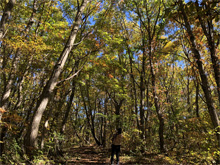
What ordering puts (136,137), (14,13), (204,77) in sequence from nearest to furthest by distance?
(204,77)
(14,13)
(136,137)

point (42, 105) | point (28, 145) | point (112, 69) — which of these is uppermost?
point (112, 69)

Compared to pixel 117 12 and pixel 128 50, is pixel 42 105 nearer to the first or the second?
pixel 128 50

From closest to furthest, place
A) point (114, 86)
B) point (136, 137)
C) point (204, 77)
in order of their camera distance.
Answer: point (204, 77)
point (136, 137)
point (114, 86)

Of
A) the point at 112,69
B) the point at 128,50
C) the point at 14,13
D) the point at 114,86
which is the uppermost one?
the point at 14,13

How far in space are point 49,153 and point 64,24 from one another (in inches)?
302

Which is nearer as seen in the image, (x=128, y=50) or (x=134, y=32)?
(x=128, y=50)

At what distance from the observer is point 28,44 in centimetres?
612

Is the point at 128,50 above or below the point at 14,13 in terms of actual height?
below

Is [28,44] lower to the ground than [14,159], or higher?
higher

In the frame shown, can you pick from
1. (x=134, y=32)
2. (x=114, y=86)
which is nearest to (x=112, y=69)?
(x=114, y=86)

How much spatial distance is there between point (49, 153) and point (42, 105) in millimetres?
4088

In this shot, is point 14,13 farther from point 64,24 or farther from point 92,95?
point 92,95

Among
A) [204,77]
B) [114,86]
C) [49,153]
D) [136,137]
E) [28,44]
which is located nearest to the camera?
[204,77]

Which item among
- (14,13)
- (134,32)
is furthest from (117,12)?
(14,13)
